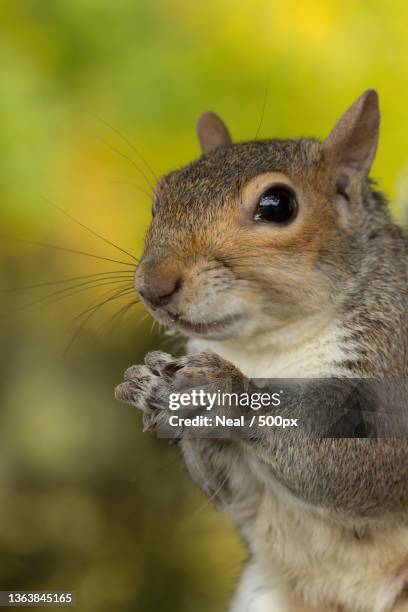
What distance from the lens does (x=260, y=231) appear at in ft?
4.63

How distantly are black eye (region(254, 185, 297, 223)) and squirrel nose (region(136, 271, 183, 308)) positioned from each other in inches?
7.1

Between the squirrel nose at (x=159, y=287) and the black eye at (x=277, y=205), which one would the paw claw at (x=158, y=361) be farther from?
the black eye at (x=277, y=205)

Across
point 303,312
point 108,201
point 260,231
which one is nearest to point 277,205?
point 260,231

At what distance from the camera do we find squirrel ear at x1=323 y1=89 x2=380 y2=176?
1486 mm

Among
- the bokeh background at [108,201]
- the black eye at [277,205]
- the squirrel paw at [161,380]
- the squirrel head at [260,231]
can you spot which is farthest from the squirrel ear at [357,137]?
the bokeh background at [108,201]

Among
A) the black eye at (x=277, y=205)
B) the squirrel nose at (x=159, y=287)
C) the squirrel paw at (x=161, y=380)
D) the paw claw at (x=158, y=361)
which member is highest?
the black eye at (x=277, y=205)

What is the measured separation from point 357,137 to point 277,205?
20 cm

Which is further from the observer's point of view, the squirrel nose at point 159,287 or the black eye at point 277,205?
the black eye at point 277,205

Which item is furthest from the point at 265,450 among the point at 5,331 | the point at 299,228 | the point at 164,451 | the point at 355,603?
the point at 5,331

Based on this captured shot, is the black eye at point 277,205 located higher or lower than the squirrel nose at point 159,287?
higher

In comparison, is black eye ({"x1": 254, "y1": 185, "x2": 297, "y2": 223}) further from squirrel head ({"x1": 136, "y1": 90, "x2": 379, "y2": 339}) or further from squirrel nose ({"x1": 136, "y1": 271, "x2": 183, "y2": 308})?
squirrel nose ({"x1": 136, "y1": 271, "x2": 183, "y2": 308})

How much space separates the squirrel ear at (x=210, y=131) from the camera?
182 cm

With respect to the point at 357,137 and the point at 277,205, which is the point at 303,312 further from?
the point at 357,137

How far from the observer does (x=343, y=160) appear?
1.56 m
